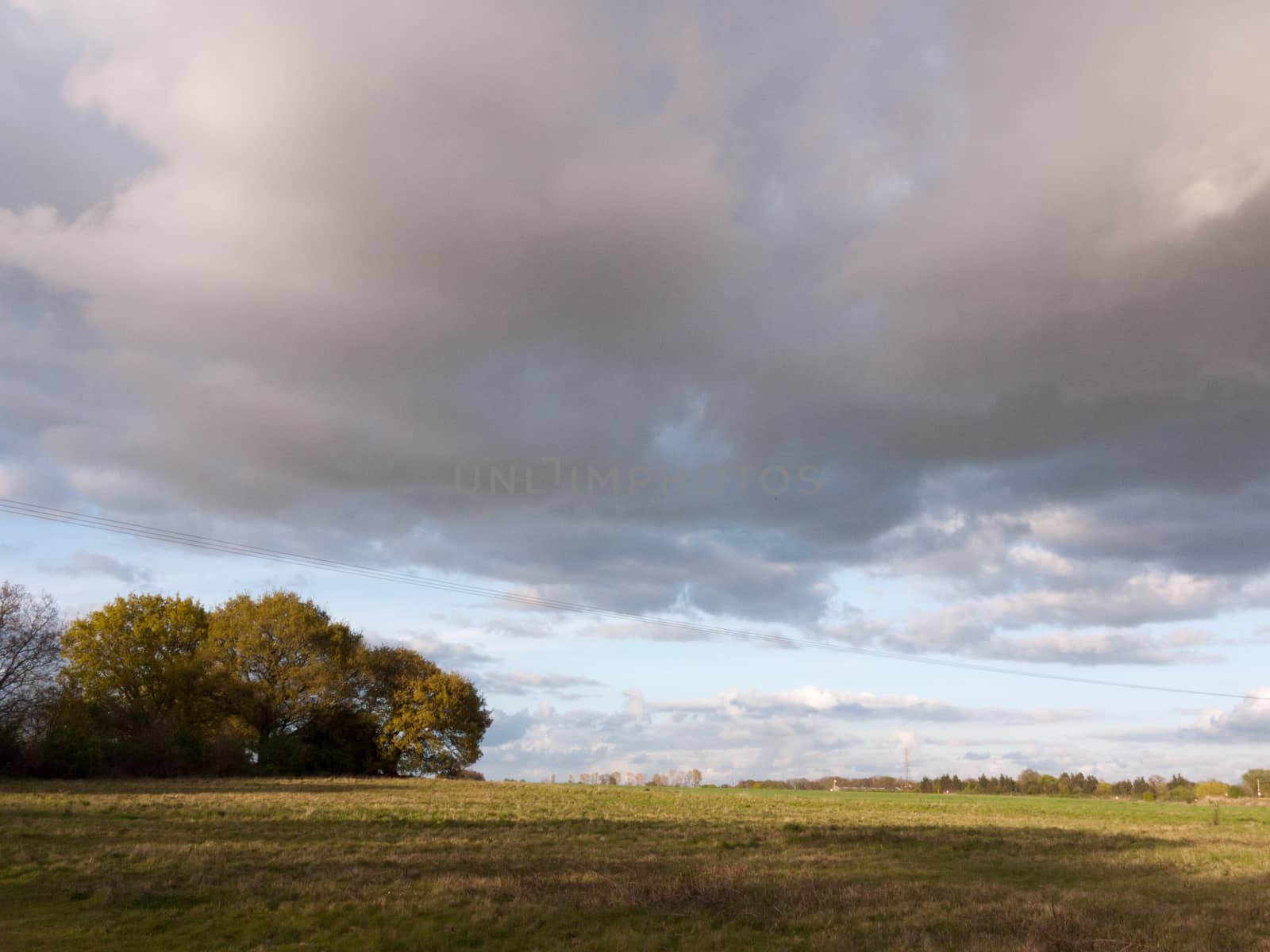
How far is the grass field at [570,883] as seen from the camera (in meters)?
12.1

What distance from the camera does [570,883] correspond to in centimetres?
1579

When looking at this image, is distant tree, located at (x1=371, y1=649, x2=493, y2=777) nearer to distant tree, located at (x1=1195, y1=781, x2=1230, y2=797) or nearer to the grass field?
the grass field

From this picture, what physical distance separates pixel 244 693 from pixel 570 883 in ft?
166

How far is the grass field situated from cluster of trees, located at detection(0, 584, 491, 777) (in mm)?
25592

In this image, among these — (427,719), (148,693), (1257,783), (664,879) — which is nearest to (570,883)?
(664,879)

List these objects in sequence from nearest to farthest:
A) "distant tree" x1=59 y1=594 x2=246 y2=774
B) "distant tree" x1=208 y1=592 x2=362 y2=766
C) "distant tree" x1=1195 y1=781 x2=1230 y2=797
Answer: "distant tree" x1=59 y1=594 x2=246 y2=774
"distant tree" x1=208 y1=592 x2=362 y2=766
"distant tree" x1=1195 y1=781 x2=1230 y2=797

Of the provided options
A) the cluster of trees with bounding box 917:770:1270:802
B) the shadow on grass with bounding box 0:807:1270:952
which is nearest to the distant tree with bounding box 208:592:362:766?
the shadow on grass with bounding box 0:807:1270:952

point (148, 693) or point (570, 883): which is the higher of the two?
point (148, 693)

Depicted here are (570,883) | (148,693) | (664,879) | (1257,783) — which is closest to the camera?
(570,883)

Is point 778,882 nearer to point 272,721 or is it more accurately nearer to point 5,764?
point 5,764

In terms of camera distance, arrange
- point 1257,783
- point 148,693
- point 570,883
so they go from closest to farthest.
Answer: point 570,883, point 148,693, point 1257,783

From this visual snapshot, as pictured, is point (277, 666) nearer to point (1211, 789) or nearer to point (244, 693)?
point (244, 693)

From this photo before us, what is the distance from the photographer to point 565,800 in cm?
4206

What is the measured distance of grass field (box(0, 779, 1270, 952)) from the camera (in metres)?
12.1
